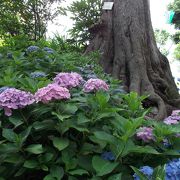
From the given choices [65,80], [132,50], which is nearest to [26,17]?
[132,50]

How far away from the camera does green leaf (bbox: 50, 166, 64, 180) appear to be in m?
1.90

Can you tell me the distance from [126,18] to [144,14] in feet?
1.38

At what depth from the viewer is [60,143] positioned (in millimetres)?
2008

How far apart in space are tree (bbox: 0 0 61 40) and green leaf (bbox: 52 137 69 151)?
678cm

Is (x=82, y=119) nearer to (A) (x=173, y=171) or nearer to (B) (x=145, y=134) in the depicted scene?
(B) (x=145, y=134)

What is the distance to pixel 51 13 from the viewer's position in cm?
998

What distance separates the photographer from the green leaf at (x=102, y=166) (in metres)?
1.88

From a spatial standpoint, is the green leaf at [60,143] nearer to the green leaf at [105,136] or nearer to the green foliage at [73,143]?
the green foliage at [73,143]

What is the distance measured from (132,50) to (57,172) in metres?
4.37

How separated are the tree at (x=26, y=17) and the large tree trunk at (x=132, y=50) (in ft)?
9.24

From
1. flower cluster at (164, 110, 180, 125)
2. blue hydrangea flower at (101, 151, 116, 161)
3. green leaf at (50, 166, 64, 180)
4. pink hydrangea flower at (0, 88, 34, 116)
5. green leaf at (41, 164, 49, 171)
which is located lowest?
green leaf at (50, 166, 64, 180)

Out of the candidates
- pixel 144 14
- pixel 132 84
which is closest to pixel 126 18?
pixel 144 14

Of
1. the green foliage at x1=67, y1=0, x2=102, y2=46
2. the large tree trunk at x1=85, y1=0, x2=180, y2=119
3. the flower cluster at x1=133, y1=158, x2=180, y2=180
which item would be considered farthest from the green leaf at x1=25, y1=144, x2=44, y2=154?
the green foliage at x1=67, y1=0, x2=102, y2=46

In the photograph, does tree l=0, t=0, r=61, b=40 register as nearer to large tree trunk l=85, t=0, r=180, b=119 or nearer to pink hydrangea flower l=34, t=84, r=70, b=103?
large tree trunk l=85, t=0, r=180, b=119
